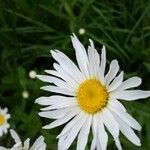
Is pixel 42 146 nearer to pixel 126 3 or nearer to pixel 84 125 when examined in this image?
pixel 84 125

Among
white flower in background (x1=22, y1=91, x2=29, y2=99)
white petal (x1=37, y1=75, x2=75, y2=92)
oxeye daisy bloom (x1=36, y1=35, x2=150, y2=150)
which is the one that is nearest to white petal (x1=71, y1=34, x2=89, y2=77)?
oxeye daisy bloom (x1=36, y1=35, x2=150, y2=150)

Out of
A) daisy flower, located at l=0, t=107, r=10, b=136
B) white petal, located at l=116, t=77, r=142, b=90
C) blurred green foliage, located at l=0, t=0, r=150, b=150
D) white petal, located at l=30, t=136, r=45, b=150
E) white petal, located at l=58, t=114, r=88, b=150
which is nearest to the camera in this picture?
white petal, located at l=116, t=77, r=142, b=90

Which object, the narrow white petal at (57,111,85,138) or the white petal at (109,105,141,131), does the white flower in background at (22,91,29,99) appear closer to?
the narrow white petal at (57,111,85,138)

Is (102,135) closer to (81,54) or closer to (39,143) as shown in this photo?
(81,54)

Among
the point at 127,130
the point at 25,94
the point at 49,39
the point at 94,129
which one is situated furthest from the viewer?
the point at 49,39

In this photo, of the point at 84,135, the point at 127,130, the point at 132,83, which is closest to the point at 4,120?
the point at 84,135

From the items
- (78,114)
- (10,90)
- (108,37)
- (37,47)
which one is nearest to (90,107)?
(78,114)

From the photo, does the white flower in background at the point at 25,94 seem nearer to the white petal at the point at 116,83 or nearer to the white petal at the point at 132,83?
the white petal at the point at 116,83
